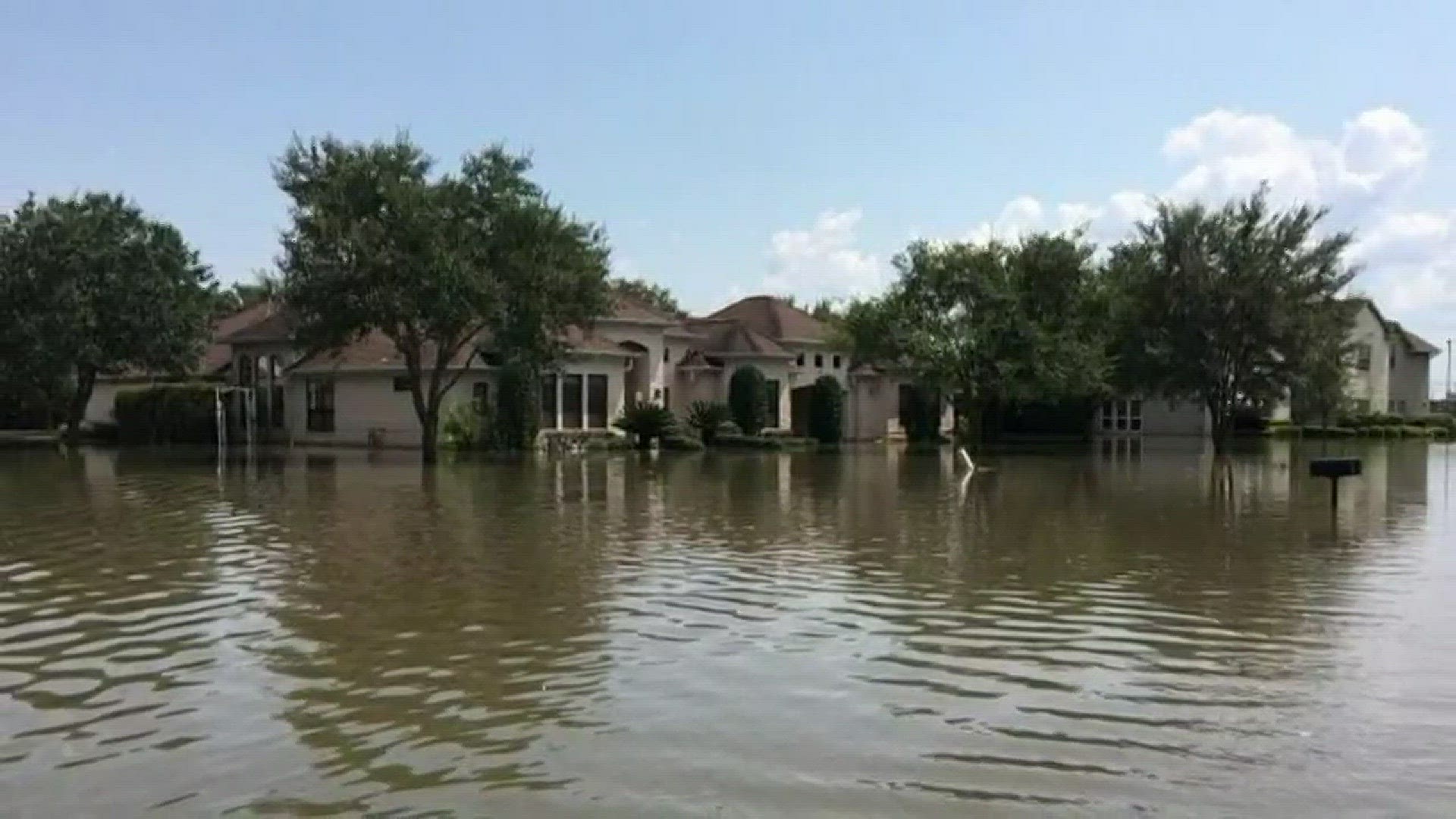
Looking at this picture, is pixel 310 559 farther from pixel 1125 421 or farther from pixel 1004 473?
pixel 1125 421

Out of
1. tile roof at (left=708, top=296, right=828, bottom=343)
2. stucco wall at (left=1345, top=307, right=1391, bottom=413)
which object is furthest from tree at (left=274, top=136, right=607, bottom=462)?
stucco wall at (left=1345, top=307, right=1391, bottom=413)

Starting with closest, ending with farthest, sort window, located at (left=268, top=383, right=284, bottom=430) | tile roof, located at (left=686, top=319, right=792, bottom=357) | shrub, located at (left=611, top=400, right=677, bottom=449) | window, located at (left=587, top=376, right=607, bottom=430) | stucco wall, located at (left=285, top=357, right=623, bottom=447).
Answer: stucco wall, located at (left=285, top=357, right=623, bottom=447) → shrub, located at (left=611, top=400, right=677, bottom=449) → window, located at (left=587, top=376, right=607, bottom=430) → window, located at (left=268, top=383, right=284, bottom=430) → tile roof, located at (left=686, top=319, right=792, bottom=357)

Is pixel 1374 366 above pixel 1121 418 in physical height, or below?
above

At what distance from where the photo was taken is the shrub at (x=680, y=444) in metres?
44.7

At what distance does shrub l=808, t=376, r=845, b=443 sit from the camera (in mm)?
52094

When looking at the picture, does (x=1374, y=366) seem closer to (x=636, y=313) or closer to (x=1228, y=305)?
(x=1228, y=305)

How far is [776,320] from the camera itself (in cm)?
5666

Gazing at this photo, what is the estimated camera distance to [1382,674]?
8883mm

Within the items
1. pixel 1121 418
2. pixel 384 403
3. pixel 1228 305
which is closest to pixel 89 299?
pixel 384 403

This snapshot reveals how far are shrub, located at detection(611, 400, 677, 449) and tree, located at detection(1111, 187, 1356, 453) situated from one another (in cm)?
1613

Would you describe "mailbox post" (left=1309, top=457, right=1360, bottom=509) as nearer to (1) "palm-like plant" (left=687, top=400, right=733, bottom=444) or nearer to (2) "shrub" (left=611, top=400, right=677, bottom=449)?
(2) "shrub" (left=611, top=400, right=677, bottom=449)

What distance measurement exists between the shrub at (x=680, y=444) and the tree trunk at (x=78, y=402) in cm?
1992

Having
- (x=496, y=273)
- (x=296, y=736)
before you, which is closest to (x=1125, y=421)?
(x=496, y=273)

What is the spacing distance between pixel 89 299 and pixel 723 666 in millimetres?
41930
